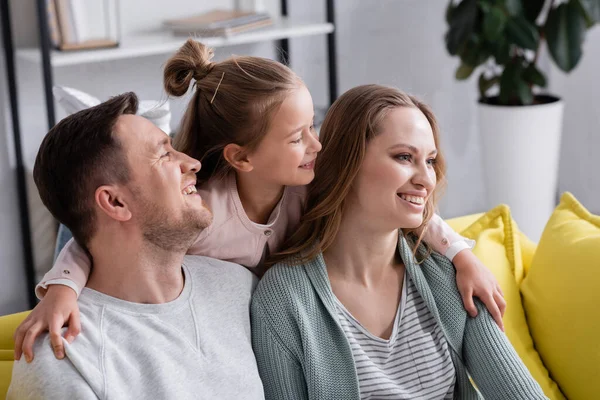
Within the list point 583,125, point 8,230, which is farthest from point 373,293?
point 583,125

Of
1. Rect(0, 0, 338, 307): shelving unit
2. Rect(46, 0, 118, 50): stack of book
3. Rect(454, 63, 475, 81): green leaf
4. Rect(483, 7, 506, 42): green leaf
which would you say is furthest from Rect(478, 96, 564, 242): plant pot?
Rect(46, 0, 118, 50): stack of book

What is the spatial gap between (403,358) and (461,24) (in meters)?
2.06

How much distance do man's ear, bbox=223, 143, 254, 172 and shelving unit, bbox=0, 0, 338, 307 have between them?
0.98 metres

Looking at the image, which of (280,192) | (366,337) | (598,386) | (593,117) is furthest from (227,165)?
(593,117)

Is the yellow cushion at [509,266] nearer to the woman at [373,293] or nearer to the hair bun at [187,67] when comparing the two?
the woman at [373,293]

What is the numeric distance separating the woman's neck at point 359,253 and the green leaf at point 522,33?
1.91 meters

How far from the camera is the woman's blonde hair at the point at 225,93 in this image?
4.89 ft

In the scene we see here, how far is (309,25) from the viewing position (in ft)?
10.3

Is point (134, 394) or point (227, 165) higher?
point (227, 165)

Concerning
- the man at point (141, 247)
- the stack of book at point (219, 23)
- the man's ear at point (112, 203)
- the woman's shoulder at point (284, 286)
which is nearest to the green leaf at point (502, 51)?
the stack of book at point (219, 23)

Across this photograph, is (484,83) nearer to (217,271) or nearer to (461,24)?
(461,24)

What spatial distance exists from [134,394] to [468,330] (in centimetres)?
60

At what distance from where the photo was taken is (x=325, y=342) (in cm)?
149

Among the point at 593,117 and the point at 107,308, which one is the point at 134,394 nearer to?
the point at 107,308
